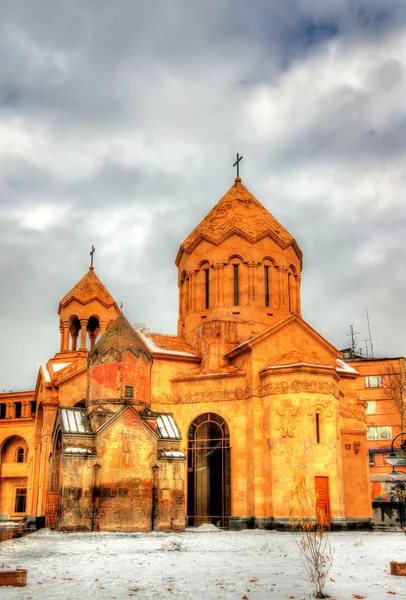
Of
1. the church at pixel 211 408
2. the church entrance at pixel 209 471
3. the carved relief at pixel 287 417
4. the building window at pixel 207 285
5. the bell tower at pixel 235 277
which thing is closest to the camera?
the church at pixel 211 408

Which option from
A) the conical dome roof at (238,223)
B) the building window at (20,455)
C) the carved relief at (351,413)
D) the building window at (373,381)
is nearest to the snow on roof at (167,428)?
the carved relief at (351,413)

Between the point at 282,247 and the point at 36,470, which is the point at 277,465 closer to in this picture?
the point at 282,247

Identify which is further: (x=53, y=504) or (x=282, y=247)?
(x=282, y=247)

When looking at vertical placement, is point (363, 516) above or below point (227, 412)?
below

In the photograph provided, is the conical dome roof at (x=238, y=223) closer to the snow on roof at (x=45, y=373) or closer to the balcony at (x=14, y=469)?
the snow on roof at (x=45, y=373)

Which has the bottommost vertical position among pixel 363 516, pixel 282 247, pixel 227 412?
pixel 363 516

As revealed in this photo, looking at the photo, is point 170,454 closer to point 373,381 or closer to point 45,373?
point 45,373

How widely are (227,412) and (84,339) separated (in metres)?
11.2

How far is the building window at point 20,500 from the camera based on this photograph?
44900 mm

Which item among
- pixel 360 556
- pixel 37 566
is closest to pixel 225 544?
pixel 360 556

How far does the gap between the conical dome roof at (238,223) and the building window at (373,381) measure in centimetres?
1838

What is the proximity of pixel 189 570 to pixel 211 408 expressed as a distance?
14584 mm

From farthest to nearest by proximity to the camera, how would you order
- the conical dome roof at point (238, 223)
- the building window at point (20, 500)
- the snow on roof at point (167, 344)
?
the building window at point (20, 500)
the conical dome roof at point (238, 223)
the snow on roof at point (167, 344)

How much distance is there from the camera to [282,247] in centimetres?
3009
